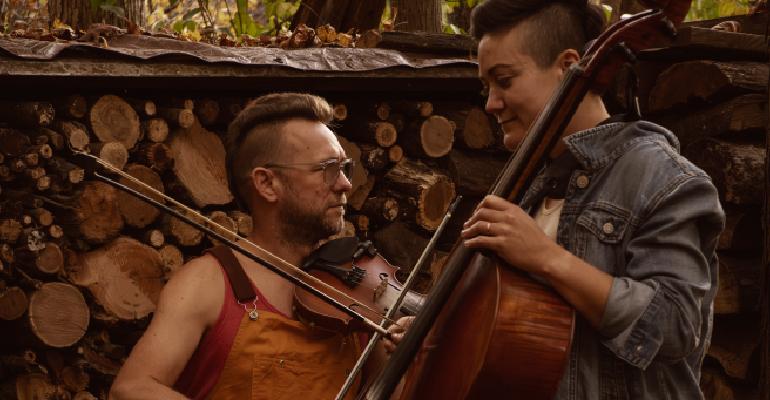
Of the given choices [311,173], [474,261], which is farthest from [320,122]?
[474,261]

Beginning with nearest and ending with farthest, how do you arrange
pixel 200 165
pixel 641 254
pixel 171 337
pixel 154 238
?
pixel 641 254
pixel 171 337
pixel 154 238
pixel 200 165

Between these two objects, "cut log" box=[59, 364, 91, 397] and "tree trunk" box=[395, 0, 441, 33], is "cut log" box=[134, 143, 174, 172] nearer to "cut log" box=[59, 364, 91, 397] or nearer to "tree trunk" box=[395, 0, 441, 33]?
"cut log" box=[59, 364, 91, 397]

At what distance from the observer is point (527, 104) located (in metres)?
2.19

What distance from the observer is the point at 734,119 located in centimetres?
443

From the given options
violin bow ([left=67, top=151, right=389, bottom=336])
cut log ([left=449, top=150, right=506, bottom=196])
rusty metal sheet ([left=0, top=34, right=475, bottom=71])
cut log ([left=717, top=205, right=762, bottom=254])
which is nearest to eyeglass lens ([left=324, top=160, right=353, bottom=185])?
violin bow ([left=67, top=151, right=389, bottom=336])

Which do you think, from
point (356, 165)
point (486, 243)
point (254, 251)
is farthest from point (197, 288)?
point (356, 165)

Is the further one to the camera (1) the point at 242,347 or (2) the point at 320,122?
(2) the point at 320,122

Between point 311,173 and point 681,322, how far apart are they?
1.33 meters

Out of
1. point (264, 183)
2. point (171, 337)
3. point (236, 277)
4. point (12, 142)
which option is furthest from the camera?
point (12, 142)

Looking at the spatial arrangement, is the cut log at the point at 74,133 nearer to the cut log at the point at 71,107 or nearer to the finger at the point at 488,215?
the cut log at the point at 71,107

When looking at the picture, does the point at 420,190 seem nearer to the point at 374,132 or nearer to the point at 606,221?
the point at 374,132

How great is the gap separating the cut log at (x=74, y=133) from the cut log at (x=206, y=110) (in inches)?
22.0

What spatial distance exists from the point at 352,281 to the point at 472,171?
7.75ft

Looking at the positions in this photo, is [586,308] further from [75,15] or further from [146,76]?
[75,15]
